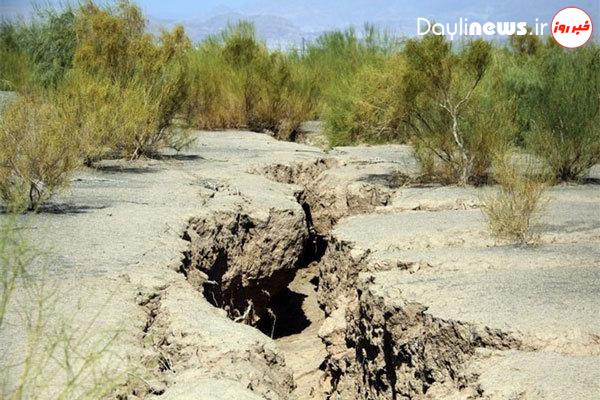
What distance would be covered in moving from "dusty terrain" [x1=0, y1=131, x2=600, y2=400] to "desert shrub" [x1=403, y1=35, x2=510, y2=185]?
489 mm

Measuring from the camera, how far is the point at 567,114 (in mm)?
11266

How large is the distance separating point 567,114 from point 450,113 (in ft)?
5.44

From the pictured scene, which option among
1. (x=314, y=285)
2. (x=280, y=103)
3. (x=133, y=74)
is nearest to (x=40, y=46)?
(x=280, y=103)

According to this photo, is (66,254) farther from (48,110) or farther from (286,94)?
(286,94)

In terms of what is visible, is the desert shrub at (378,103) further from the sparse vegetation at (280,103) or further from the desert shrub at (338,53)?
the desert shrub at (338,53)

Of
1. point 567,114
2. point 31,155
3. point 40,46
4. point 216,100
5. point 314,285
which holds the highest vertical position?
point 40,46

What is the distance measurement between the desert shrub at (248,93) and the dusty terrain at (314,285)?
17.0 ft

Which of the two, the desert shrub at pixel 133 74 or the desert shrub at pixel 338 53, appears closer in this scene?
the desert shrub at pixel 133 74

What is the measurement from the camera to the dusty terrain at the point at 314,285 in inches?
182

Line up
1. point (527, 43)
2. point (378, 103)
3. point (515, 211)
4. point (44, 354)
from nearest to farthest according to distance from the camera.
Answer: point (44, 354) < point (515, 211) < point (378, 103) < point (527, 43)

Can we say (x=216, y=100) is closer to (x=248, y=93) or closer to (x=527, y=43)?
(x=248, y=93)

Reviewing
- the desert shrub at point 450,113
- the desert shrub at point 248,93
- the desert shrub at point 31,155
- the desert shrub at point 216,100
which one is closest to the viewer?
the desert shrub at point 31,155

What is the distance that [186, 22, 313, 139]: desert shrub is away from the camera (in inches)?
645

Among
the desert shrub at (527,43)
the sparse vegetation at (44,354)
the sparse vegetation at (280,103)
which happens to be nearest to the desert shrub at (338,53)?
the sparse vegetation at (280,103)
